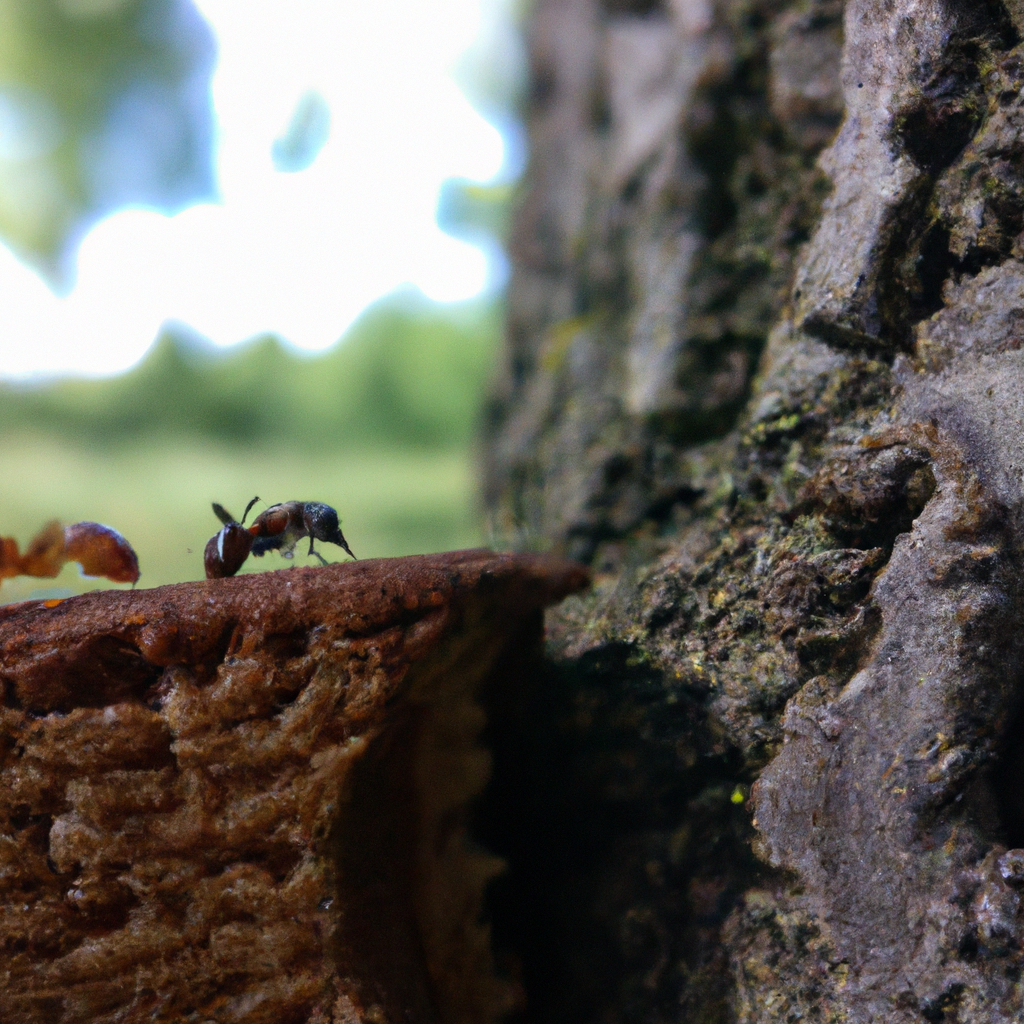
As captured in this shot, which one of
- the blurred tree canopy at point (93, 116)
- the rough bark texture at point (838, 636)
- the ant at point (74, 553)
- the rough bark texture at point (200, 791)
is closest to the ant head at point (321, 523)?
the rough bark texture at point (200, 791)

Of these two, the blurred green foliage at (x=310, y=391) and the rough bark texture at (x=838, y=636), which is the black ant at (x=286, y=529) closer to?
the rough bark texture at (x=838, y=636)

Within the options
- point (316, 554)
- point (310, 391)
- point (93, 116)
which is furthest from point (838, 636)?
point (93, 116)

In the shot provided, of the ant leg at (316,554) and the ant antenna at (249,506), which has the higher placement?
the ant antenna at (249,506)

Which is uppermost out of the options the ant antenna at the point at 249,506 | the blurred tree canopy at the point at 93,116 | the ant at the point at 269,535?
the blurred tree canopy at the point at 93,116

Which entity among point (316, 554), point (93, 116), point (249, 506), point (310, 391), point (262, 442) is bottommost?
point (316, 554)

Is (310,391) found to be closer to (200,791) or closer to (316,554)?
(316,554)

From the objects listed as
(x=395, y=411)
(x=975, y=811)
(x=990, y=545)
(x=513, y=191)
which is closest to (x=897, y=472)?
(x=990, y=545)

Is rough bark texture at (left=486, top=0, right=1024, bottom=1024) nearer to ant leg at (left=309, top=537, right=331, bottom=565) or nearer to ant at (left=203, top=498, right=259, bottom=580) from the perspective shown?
ant leg at (left=309, top=537, right=331, bottom=565)

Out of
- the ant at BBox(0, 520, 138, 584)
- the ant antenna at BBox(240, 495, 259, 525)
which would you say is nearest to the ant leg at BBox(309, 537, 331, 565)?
the ant antenna at BBox(240, 495, 259, 525)
